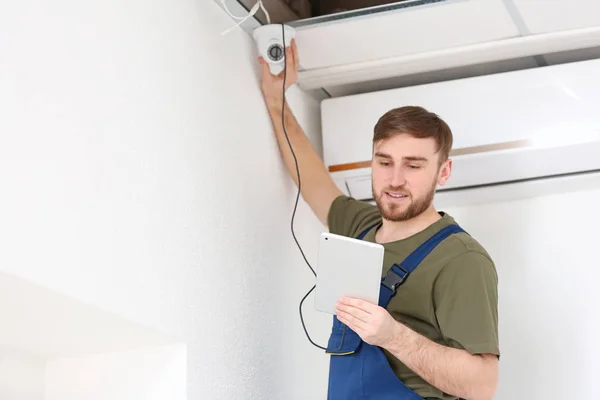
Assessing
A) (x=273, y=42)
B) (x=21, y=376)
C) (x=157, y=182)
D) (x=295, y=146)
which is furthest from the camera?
(x=295, y=146)

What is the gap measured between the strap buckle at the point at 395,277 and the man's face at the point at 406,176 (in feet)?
0.52

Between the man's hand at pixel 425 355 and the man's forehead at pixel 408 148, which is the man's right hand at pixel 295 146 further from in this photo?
the man's hand at pixel 425 355

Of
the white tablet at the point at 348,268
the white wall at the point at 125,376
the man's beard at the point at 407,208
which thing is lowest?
the white wall at the point at 125,376

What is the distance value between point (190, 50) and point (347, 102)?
→ 2.51ft

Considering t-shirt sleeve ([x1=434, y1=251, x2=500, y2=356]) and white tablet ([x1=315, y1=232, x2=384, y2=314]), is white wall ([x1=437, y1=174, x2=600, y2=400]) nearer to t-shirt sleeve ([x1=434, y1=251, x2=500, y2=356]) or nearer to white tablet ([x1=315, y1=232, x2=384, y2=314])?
t-shirt sleeve ([x1=434, y1=251, x2=500, y2=356])

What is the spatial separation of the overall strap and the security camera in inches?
25.2

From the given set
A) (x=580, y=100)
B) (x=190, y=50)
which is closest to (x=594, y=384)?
(x=580, y=100)

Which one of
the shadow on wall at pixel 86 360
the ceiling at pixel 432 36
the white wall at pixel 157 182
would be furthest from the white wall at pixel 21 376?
the ceiling at pixel 432 36

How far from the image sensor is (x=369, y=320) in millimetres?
1631

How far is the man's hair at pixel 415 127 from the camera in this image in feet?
6.34

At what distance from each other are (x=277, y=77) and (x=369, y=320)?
2.66 feet

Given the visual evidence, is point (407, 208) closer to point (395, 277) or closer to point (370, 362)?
point (395, 277)

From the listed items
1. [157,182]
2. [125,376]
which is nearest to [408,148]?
[157,182]

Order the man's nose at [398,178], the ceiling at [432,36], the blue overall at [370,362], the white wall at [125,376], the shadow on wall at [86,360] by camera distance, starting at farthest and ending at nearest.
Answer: the ceiling at [432,36] < the man's nose at [398,178] < the blue overall at [370,362] < the white wall at [125,376] < the shadow on wall at [86,360]
